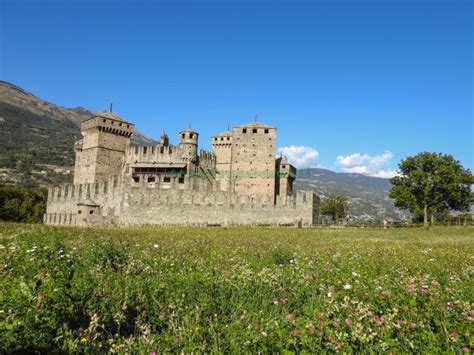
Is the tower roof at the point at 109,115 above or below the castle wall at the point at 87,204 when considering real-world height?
above

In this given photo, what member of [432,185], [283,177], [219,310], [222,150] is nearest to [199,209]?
[283,177]

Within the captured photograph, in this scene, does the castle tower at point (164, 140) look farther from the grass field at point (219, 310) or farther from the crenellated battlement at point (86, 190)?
the grass field at point (219, 310)

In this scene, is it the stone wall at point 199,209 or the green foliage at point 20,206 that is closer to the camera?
the stone wall at point 199,209

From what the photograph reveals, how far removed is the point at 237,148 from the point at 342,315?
48855 millimetres

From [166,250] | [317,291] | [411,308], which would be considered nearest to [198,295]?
[317,291]

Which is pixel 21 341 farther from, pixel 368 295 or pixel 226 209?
pixel 226 209

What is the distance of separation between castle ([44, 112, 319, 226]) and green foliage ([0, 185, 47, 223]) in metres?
11.5

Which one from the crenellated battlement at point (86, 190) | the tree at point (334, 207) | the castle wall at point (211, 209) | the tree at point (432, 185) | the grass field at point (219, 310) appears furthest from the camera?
the tree at point (334, 207)

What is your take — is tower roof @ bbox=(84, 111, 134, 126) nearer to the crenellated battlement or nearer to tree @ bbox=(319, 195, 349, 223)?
the crenellated battlement

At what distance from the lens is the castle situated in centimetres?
4000

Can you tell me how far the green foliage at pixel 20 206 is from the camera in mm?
60969

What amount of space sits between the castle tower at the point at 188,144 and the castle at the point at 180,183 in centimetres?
14

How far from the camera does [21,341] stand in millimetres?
3598

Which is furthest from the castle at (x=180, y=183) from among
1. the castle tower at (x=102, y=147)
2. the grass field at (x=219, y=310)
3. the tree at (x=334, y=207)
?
the grass field at (x=219, y=310)
